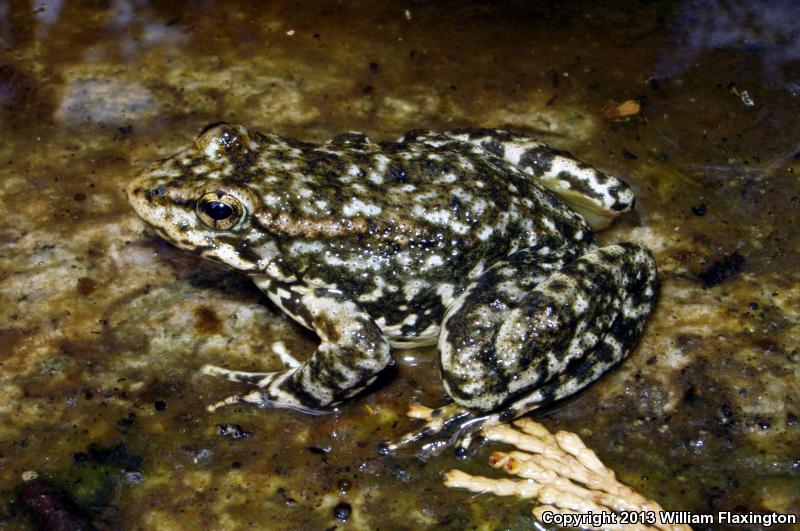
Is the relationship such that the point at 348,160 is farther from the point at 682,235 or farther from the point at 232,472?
the point at 682,235

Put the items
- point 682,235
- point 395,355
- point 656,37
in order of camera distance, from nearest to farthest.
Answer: point 395,355 → point 682,235 → point 656,37

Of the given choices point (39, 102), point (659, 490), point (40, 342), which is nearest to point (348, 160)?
point (40, 342)

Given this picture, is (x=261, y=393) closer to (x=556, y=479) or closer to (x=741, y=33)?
(x=556, y=479)

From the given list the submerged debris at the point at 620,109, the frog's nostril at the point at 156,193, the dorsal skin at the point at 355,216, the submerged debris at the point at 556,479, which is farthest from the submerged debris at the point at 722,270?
the frog's nostril at the point at 156,193

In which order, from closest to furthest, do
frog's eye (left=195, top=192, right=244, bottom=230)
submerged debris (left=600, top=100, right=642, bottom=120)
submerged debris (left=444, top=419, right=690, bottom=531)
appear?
submerged debris (left=444, top=419, right=690, bottom=531) → frog's eye (left=195, top=192, right=244, bottom=230) → submerged debris (left=600, top=100, right=642, bottom=120)

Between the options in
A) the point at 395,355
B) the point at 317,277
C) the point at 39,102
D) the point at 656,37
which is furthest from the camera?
the point at 656,37

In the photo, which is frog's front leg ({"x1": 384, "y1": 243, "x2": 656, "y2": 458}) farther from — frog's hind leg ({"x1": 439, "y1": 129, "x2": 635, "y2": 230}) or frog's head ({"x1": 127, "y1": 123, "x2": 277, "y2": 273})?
frog's head ({"x1": 127, "y1": 123, "x2": 277, "y2": 273})

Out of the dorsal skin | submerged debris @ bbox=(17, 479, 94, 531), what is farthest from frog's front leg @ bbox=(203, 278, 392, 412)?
submerged debris @ bbox=(17, 479, 94, 531)
